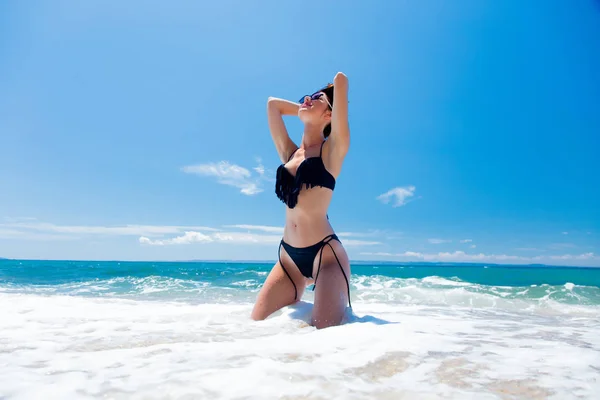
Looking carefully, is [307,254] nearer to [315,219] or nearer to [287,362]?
[315,219]

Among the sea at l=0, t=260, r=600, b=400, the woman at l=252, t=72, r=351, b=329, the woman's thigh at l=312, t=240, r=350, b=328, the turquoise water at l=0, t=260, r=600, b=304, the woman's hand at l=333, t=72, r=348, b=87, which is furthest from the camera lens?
the turquoise water at l=0, t=260, r=600, b=304

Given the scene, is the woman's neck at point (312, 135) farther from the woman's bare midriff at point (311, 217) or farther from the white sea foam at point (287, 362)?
the white sea foam at point (287, 362)

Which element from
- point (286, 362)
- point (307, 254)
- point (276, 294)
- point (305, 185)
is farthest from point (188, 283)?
point (286, 362)

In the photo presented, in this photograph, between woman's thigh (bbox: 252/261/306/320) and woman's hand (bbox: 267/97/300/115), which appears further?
woman's hand (bbox: 267/97/300/115)

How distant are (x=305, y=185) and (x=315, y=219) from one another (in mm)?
338

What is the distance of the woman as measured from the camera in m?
3.23

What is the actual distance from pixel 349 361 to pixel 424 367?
385 millimetres

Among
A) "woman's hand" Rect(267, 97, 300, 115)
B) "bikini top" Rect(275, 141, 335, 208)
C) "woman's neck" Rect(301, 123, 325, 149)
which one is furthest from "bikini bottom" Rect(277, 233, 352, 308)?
"woman's hand" Rect(267, 97, 300, 115)

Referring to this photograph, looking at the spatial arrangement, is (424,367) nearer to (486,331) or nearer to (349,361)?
(349,361)

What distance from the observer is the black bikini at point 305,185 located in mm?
3410

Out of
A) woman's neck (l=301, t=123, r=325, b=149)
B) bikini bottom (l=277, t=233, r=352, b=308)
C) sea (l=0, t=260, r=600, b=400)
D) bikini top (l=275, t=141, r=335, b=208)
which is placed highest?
woman's neck (l=301, t=123, r=325, b=149)

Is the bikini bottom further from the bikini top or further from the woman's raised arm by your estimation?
the woman's raised arm

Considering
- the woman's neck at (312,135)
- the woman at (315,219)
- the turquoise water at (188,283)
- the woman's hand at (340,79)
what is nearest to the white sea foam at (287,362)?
the woman at (315,219)

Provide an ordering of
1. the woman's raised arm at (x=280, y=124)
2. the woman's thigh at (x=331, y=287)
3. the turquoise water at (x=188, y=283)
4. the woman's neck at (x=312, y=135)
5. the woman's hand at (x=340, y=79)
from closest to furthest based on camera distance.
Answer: the woman's thigh at (x=331, y=287) → the woman's hand at (x=340, y=79) → the woman's neck at (x=312, y=135) → the woman's raised arm at (x=280, y=124) → the turquoise water at (x=188, y=283)
